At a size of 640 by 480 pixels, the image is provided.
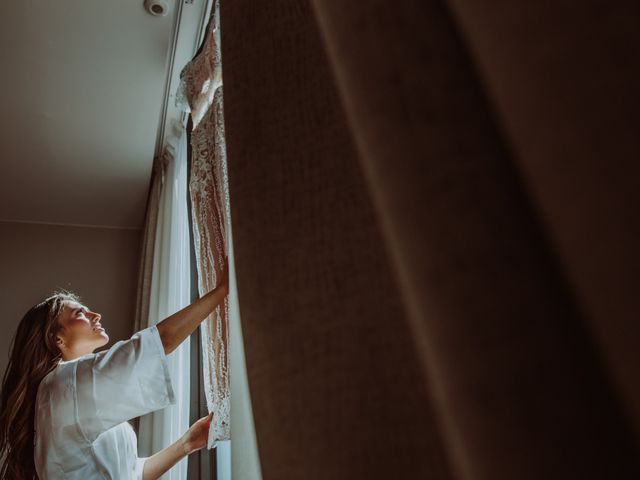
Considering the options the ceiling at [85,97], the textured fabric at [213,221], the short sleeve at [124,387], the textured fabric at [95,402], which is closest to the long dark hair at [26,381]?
the textured fabric at [95,402]

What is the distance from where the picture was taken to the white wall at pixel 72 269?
2904 mm

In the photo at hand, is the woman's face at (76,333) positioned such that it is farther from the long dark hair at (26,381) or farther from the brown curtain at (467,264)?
the brown curtain at (467,264)

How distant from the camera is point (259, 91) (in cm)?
36

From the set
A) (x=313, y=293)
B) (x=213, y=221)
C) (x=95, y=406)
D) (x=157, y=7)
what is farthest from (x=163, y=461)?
(x=157, y=7)

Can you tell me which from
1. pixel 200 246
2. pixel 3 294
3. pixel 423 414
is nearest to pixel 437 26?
pixel 423 414

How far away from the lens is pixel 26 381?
1.24 metres

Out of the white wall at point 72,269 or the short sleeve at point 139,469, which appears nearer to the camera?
the short sleeve at point 139,469

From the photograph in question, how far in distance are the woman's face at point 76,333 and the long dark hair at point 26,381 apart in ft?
0.06

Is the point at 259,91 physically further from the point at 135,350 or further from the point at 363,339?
the point at 135,350

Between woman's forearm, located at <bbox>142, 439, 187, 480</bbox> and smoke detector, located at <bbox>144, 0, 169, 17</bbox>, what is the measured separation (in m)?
1.47

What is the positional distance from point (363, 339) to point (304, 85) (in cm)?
19

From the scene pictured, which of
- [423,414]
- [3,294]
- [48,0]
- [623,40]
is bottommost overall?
[423,414]

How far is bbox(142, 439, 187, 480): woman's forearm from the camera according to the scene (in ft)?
4.17

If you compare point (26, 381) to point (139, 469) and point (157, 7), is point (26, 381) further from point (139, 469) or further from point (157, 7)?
point (157, 7)
